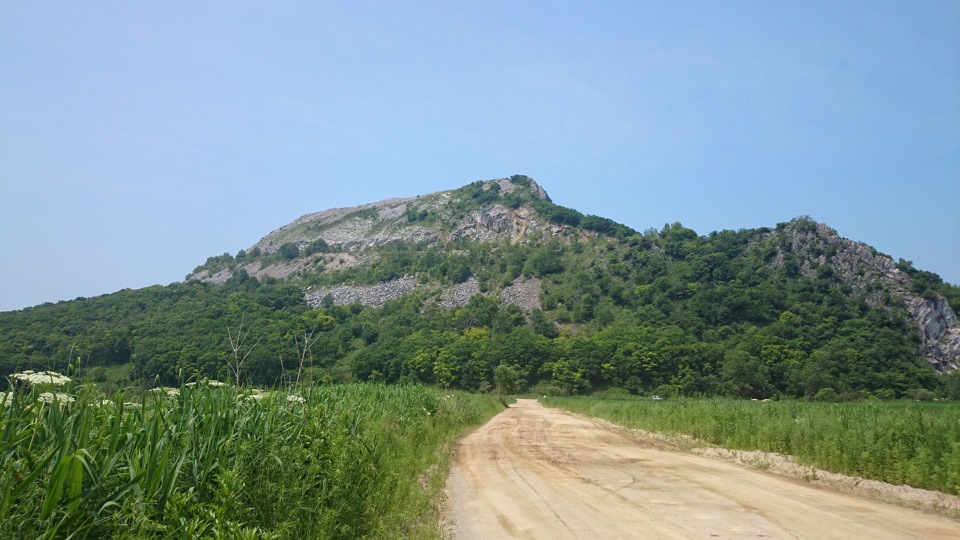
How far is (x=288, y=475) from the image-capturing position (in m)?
6.63

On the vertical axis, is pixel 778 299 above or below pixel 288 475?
above

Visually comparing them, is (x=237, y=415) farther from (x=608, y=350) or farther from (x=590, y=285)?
(x=590, y=285)

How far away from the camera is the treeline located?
86188 millimetres

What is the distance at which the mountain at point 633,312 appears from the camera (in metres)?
89.6

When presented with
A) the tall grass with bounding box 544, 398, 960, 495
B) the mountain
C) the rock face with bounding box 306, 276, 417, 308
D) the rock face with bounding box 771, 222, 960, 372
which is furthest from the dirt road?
the rock face with bounding box 306, 276, 417, 308

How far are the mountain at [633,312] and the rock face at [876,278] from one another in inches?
14.1

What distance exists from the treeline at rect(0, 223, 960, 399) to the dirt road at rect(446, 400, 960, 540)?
2249 centimetres

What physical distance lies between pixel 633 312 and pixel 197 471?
133239 mm

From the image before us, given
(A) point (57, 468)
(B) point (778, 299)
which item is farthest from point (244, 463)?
(B) point (778, 299)

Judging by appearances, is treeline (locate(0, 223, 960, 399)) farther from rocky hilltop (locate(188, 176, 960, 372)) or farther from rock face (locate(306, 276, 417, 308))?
rock face (locate(306, 276, 417, 308))

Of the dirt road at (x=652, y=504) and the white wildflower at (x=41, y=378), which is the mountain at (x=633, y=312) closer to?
the dirt road at (x=652, y=504)

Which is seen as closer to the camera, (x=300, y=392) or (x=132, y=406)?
(x=132, y=406)

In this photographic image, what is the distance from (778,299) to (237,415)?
131m

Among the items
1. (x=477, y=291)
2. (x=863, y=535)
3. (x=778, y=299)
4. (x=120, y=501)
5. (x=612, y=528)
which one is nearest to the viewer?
(x=120, y=501)
